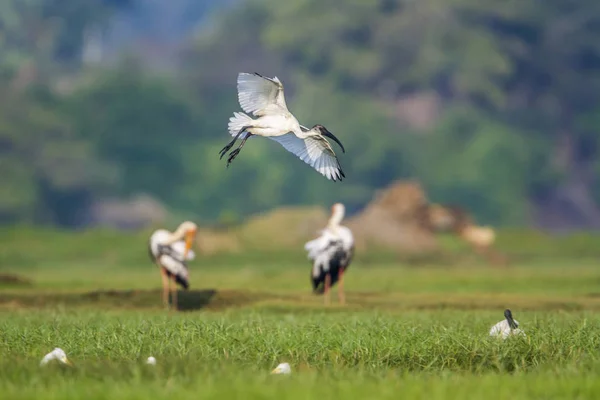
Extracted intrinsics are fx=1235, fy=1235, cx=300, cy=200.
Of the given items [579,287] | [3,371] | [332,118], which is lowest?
[3,371]

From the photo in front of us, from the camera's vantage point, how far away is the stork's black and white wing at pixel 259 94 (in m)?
12.9

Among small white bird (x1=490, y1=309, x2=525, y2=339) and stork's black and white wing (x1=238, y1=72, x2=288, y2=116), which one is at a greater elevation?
stork's black and white wing (x1=238, y1=72, x2=288, y2=116)

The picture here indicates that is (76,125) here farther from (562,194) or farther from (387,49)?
(562,194)

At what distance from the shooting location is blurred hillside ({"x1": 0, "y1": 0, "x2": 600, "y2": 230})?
59188 mm

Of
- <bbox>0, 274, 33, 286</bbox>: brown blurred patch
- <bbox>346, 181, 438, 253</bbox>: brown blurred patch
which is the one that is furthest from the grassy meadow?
<bbox>346, 181, 438, 253</bbox>: brown blurred patch

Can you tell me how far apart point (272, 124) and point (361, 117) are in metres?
47.4

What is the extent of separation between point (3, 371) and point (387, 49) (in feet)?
178

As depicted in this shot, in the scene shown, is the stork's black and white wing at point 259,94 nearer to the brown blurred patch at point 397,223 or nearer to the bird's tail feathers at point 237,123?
the bird's tail feathers at point 237,123

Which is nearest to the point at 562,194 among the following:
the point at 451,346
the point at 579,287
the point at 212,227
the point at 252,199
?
the point at 252,199

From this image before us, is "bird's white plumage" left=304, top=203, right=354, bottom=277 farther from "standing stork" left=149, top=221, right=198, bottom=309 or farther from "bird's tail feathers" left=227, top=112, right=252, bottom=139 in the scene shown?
"bird's tail feathers" left=227, top=112, right=252, bottom=139

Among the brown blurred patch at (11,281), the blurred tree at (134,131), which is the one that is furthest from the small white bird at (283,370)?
the blurred tree at (134,131)

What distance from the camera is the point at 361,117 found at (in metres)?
59.8

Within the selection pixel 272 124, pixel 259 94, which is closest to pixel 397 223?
pixel 259 94

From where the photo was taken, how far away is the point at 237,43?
69.2 m
